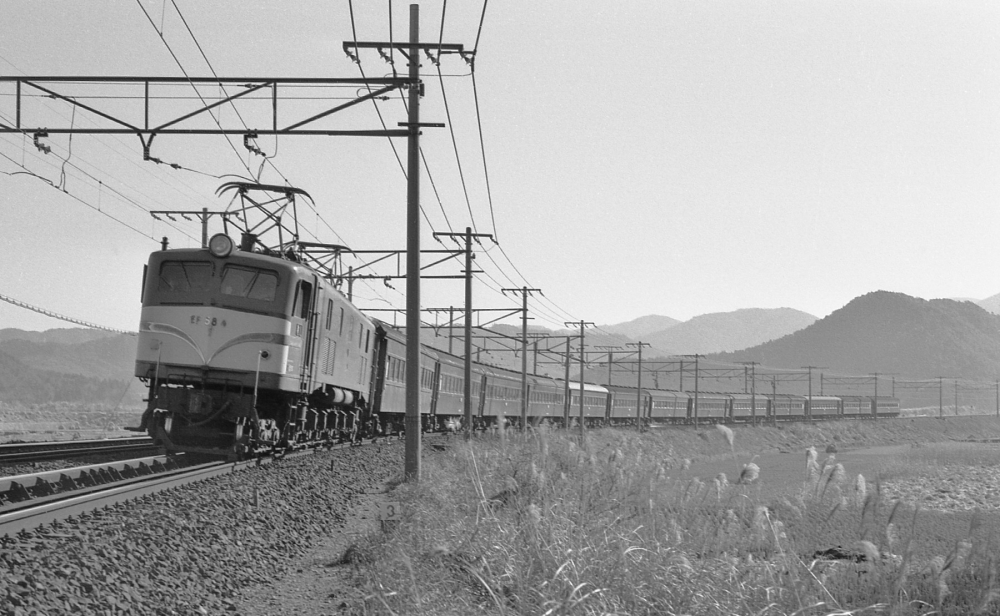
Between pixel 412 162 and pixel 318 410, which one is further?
pixel 318 410

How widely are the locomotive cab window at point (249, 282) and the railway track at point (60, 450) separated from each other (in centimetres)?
399

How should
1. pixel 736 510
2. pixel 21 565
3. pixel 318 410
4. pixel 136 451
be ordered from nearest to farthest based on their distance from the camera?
pixel 21 565
pixel 736 510
pixel 136 451
pixel 318 410

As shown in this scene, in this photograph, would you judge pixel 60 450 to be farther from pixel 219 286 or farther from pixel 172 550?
pixel 172 550

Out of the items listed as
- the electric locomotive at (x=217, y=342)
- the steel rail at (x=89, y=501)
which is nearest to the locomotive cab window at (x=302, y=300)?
the electric locomotive at (x=217, y=342)

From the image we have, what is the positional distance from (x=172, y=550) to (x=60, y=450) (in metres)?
10.6

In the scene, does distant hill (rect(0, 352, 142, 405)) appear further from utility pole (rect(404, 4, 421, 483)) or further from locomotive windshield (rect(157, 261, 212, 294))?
utility pole (rect(404, 4, 421, 483))

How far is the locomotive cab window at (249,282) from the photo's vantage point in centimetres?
1603

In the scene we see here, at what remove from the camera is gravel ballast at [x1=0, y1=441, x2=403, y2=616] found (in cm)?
659

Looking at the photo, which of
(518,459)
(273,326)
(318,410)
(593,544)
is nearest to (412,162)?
(273,326)

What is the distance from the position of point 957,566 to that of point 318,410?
15285 millimetres

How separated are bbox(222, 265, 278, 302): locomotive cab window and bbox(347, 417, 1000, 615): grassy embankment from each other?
590cm

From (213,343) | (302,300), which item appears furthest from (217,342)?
(302,300)

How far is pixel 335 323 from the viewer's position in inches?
779

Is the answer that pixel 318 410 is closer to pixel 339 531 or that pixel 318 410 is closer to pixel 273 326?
pixel 273 326
